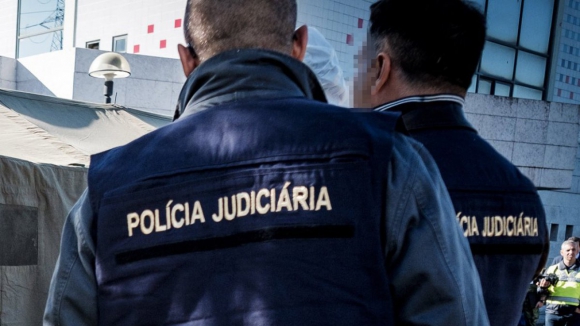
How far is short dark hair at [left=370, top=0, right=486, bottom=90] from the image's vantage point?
6.09 feet

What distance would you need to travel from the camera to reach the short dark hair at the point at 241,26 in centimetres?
130

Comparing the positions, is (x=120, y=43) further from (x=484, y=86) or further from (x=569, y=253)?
(x=569, y=253)

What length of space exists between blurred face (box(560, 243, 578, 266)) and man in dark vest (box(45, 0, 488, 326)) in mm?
9449

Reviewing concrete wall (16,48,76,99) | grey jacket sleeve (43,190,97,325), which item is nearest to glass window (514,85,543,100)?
concrete wall (16,48,76,99)

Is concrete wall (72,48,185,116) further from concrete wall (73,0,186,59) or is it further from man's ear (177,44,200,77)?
man's ear (177,44,200,77)

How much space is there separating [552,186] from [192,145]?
38.5ft

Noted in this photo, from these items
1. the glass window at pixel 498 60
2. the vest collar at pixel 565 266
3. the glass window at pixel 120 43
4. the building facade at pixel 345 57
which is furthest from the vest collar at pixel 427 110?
the glass window at pixel 498 60

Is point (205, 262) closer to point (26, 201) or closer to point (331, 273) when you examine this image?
point (331, 273)

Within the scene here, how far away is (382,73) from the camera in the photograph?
189cm

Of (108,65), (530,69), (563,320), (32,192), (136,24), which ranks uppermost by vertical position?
(530,69)

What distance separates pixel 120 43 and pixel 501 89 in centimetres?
710

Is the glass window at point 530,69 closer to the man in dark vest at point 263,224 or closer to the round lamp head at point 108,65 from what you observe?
the round lamp head at point 108,65

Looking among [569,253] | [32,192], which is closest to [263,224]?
[32,192]

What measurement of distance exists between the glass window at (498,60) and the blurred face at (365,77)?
12.3m
